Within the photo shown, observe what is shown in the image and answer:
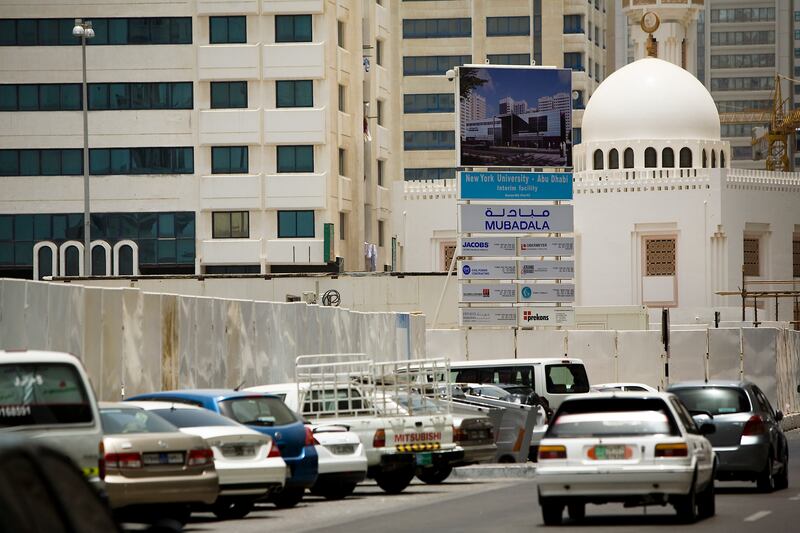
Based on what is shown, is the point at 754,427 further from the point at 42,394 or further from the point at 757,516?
the point at 42,394

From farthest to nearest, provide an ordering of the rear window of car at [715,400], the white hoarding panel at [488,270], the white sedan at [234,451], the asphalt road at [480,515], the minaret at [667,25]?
the minaret at [667,25], the white hoarding panel at [488,270], the rear window of car at [715,400], the white sedan at [234,451], the asphalt road at [480,515]

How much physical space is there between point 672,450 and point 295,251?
5037cm

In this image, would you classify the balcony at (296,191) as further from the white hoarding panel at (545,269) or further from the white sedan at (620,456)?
the white sedan at (620,456)

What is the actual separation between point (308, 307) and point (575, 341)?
17.1m

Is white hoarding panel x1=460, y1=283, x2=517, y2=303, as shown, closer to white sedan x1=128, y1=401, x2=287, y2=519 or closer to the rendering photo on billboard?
the rendering photo on billboard

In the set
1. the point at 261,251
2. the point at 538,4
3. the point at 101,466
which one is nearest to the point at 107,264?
the point at 261,251

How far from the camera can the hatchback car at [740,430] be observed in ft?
65.7

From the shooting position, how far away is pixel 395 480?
71.1 feet

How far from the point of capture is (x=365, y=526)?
16203 mm

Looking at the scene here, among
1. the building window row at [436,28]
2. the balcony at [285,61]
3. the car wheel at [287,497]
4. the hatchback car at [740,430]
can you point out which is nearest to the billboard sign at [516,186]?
the balcony at [285,61]

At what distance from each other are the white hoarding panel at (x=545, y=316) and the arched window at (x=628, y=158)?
34901 mm

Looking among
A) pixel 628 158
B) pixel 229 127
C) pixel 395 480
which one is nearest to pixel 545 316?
pixel 229 127

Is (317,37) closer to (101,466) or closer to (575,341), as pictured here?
(575,341)

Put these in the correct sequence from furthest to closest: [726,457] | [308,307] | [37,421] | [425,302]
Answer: [425,302], [308,307], [726,457], [37,421]
